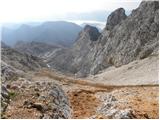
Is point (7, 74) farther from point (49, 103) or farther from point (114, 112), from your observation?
point (114, 112)

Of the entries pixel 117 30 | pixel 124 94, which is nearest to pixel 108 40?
pixel 117 30

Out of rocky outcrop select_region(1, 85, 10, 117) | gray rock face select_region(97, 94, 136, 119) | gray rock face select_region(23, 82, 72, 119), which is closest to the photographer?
gray rock face select_region(97, 94, 136, 119)

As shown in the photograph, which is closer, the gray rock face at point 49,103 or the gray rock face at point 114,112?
the gray rock face at point 114,112

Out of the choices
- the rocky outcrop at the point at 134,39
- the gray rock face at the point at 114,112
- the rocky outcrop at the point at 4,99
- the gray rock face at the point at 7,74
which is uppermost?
the rocky outcrop at the point at 4,99

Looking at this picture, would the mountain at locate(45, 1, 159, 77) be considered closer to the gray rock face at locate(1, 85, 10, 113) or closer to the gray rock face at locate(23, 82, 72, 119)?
the gray rock face at locate(23, 82, 72, 119)

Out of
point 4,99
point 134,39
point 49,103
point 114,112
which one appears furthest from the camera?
point 134,39

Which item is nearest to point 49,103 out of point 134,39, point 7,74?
point 7,74

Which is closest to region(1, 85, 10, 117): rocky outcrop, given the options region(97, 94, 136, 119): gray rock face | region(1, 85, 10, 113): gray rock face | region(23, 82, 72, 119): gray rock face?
region(1, 85, 10, 113): gray rock face

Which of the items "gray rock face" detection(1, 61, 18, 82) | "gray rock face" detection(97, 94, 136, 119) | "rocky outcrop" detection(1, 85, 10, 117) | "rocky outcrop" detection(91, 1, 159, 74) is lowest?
"rocky outcrop" detection(91, 1, 159, 74)

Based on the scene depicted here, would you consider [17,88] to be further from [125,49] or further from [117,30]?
[117,30]

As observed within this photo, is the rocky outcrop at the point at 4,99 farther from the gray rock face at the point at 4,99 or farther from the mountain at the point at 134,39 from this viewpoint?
the mountain at the point at 134,39

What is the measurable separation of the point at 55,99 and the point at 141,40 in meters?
110

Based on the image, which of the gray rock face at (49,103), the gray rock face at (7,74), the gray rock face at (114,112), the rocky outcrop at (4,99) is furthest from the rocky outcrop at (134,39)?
the rocky outcrop at (4,99)

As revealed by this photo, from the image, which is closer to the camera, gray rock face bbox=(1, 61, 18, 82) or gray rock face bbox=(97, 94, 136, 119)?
gray rock face bbox=(97, 94, 136, 119)
